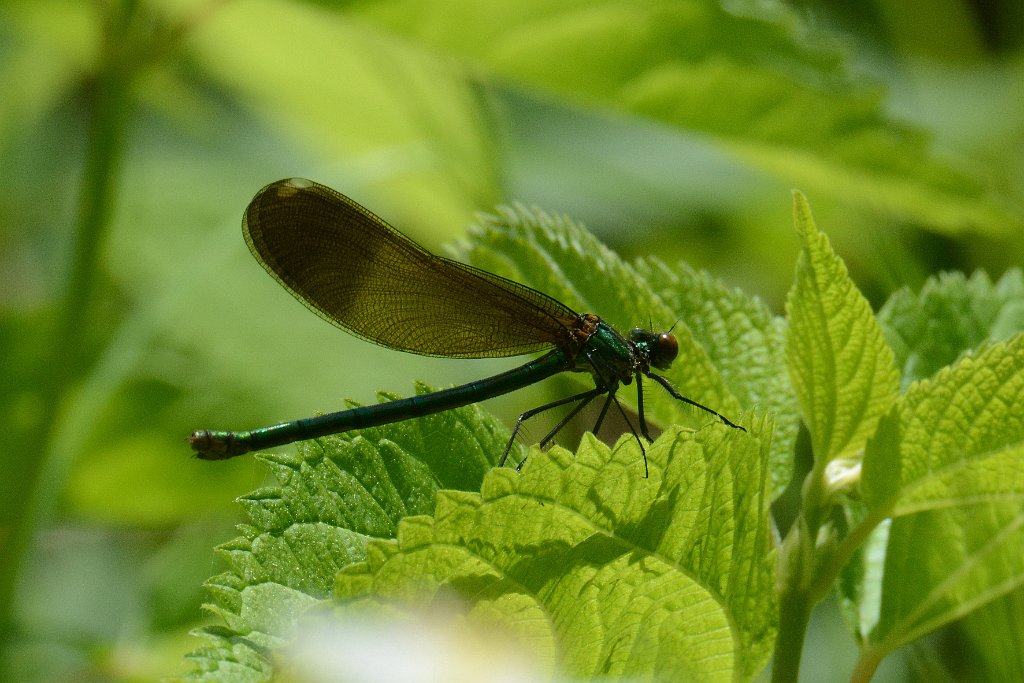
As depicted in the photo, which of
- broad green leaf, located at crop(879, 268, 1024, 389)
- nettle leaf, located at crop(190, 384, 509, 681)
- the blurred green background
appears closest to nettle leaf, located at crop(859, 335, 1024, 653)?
broad green leaf, located at crop(879, 268, 1024, 389)

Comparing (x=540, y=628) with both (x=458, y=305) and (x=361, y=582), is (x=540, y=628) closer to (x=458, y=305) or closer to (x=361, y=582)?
(x=361, y=582)

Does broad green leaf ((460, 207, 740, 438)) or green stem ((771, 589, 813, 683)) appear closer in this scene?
green stem ((771, 589, 813, 683))

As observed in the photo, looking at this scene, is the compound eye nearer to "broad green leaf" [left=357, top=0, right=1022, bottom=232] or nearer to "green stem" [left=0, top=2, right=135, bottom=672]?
"broad green leaf" [left=357, top=0, right=1022, bottom=232]

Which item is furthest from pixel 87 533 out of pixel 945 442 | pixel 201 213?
pixel 945 442

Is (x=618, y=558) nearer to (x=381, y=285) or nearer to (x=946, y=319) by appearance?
(x=946, y=319)

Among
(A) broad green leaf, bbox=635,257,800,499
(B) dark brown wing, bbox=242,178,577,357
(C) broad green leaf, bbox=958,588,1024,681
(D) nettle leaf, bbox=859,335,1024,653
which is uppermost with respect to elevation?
(B) dark brown wing, bbox=242,178,577,357

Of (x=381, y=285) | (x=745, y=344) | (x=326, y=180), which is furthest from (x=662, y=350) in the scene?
(x=326, y=180)

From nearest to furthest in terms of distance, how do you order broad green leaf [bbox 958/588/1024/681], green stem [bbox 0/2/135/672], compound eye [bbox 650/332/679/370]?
broad green leaf [bbox 958/588/1024/681]
compound eye [bbox 650/332/679/370]
green stem [bbox 0/2/135/672]
